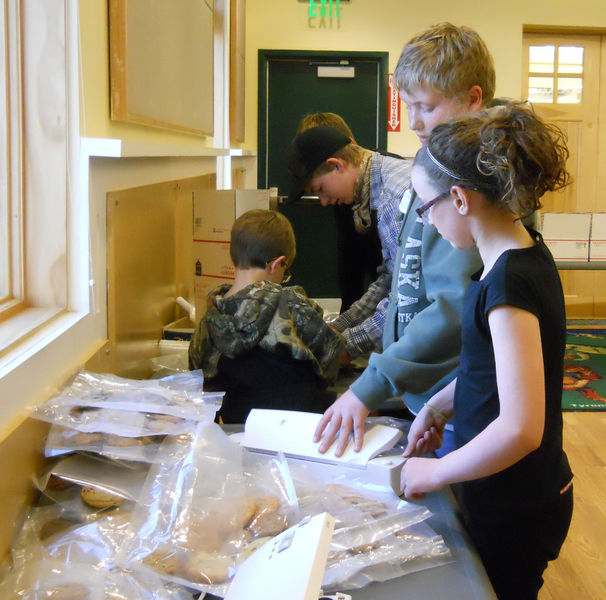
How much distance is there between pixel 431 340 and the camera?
1.31m

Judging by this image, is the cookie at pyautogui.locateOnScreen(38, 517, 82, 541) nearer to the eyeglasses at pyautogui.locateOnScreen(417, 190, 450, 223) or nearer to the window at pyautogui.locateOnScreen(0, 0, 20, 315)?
the window at pyautogui.locateOnScreen(0, 0, 20, 315)

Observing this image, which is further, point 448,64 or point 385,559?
point 448,64

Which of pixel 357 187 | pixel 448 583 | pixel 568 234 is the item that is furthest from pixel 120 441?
pixel 568 234

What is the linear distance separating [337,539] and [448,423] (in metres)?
0.47

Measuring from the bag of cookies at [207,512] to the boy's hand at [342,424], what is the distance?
0.11 meters

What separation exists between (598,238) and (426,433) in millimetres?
4664

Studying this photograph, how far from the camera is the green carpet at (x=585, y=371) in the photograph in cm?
393

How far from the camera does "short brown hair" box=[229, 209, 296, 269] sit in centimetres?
193

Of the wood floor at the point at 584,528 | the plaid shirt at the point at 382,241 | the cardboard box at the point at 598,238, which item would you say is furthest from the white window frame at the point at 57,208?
the cardboard box at the point at 598,238

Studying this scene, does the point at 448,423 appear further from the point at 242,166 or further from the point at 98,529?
the point at 242,166

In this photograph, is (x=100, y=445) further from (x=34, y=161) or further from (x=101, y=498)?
(x=34, y=161)

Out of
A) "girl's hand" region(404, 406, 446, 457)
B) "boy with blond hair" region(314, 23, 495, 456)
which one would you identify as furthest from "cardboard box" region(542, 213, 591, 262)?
"girl's hand" region(404, 406, 446, 457)

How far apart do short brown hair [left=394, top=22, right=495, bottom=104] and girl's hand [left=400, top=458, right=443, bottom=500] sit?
2.42 ft

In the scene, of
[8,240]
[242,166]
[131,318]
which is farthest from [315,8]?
[8,240]
